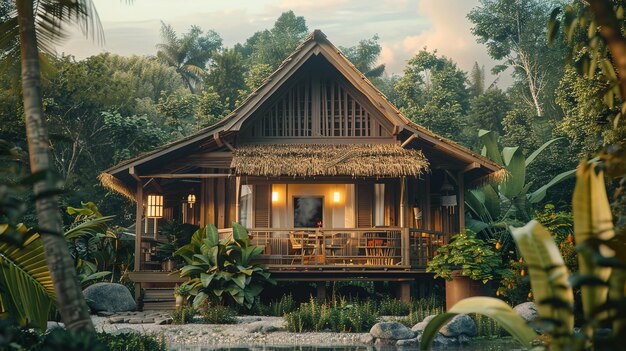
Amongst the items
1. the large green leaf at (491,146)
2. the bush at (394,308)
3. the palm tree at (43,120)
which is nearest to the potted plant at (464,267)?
the bush at (394,308)

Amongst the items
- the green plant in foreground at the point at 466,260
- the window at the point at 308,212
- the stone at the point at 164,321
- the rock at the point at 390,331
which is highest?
the window at the point at 308,212

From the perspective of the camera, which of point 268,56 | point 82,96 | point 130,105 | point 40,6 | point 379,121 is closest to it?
point 40,6

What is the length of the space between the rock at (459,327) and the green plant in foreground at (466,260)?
3.48 metres

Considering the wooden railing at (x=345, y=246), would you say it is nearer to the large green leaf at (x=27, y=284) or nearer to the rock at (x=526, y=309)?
the rock at (x=526, y=309)

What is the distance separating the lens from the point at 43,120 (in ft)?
29.0

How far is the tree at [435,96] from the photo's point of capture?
48.0 meters

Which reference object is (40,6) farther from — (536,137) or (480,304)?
(536,137)

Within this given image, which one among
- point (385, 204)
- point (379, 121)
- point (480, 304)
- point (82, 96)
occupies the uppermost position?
point (82, 96)

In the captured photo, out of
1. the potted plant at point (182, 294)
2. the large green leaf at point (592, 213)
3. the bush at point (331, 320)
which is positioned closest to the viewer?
the large green leaf at point (592, 213)

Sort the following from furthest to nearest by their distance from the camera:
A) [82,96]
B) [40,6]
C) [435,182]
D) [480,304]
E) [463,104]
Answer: [463,104] < [82,96] < [435,182] < [40,6] < [480,304]

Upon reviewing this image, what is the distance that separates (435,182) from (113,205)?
17453 millimetres

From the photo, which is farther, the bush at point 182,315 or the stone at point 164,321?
the stone at point 164,321

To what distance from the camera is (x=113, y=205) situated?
130ft

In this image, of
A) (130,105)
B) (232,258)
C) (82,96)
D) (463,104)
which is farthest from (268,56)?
(232,258)
